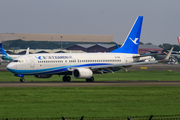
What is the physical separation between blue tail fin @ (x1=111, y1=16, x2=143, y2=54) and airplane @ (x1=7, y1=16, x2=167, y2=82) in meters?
0.70

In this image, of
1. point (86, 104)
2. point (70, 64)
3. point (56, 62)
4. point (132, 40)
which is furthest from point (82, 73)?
point (86, 104)

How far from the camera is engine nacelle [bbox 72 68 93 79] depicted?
52.2 metres

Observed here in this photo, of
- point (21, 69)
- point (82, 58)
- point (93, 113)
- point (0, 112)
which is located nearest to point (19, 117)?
point (0, 112)

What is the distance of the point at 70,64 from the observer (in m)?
55.4

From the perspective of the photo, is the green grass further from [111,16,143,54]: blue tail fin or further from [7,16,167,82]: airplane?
[111,16,143,54]: blue tail fin

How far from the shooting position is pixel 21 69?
52344mm

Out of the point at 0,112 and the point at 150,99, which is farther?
the point at 150,99

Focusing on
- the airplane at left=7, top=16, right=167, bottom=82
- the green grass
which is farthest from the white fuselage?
the green grass

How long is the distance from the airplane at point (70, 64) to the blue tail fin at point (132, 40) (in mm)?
702

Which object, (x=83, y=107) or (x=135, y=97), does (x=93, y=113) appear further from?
(x=135, y=97)

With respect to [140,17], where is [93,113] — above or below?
below

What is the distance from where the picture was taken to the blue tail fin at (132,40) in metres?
62.3

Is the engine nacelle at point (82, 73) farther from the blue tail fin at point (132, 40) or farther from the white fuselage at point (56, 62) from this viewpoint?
the blue tail fin at point (132, 40)

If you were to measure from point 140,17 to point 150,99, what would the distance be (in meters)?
32.5
